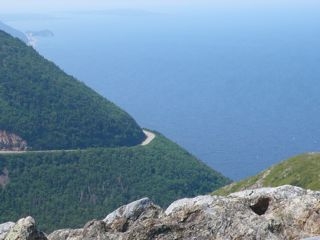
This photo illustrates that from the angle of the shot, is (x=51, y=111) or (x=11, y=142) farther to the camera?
(x=51, y=111)

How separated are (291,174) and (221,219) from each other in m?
58.6

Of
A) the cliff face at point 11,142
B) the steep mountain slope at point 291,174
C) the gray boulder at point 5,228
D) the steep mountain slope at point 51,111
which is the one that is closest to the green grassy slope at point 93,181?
the cliff face at point 11,142

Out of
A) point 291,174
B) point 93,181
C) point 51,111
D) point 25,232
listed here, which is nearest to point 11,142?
point 51,111

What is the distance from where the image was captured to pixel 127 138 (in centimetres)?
16012

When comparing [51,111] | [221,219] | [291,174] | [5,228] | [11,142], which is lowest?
[11,142]

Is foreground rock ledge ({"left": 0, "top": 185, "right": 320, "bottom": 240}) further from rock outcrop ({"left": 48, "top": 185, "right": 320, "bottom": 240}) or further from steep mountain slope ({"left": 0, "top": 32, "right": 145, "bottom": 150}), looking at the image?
steep mountain slope ({"left": 0, "top": 32, "right": 145, "bottom": 150})

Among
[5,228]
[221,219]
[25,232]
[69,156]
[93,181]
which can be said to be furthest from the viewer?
[69,156]

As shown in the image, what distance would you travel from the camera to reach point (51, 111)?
6211 inches

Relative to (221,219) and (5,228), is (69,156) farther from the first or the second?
(221,219)

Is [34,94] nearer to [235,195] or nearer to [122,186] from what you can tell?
[122,186]

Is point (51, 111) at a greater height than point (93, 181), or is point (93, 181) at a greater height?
point (51, 111)

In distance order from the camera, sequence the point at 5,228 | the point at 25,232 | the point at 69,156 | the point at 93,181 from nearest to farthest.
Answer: the point at 25,232
the point at 5,228
the point at 93,181
the point at 69,156

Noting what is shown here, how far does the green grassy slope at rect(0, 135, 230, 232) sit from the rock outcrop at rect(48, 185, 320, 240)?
8610 centimetres

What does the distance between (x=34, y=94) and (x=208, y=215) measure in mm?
145664
